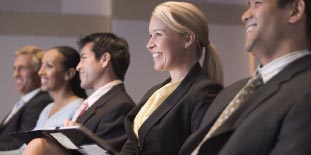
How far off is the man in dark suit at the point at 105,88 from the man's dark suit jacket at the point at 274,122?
3.56 ft

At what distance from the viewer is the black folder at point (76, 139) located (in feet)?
7.09

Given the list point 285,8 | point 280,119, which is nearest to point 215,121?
point 280,119

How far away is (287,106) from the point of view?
145cm

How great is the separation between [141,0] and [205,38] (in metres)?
2.15

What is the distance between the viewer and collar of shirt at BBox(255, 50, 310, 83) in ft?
5.23

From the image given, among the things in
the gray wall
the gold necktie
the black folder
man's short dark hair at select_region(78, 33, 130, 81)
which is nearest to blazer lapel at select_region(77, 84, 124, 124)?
man's short dark hair at select_region(78, 33, 130, 81)

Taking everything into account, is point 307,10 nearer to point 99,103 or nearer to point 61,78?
point 99,103

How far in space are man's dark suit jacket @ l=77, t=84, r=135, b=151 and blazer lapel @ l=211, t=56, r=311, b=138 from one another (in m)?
1.07

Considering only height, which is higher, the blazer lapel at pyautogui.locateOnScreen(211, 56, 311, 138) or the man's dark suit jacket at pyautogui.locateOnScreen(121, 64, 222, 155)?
the blazer lapel at pyautogui.locateOnScreen(211, 56, 311, 138)

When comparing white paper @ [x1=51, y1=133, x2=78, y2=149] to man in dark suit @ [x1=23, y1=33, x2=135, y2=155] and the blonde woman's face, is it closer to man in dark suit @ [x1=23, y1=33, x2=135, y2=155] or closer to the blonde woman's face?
man in dark suit @ [x1=23, y1=33, x2=135, y2=155]

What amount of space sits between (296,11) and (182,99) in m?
0.68

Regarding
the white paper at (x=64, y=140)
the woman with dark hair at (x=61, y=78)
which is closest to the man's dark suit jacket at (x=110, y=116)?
the white paper at (x=64, y=140)

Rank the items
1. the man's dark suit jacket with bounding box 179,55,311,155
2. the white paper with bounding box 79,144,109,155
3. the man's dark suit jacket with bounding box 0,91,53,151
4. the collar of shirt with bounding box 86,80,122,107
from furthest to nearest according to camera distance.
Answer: the man's dark suit jacket with bounding box 0,91,53,151 < the collar of shirt with bounding box 86,80,122,107 < the white paper with bounding box 79,144,109,155 < the man's dark suit jacket with bounding box 179,55,311,155

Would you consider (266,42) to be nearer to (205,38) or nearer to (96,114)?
(205,38)
